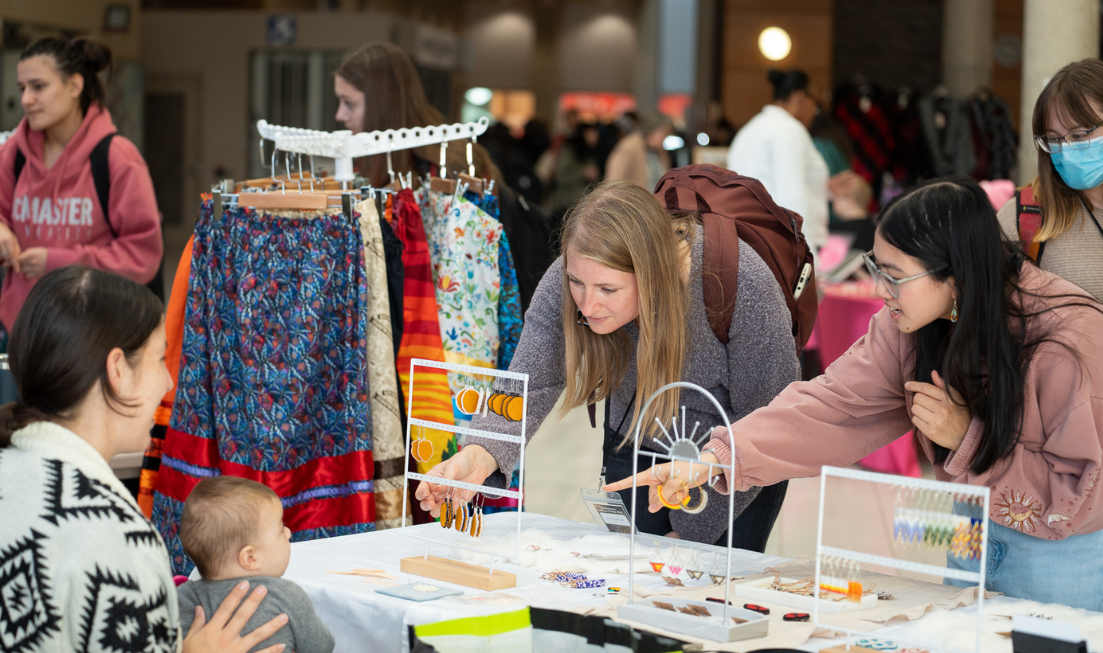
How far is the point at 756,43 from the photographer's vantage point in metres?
13.9

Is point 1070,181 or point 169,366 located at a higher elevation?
point 1070,181

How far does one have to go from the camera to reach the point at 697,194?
247cm

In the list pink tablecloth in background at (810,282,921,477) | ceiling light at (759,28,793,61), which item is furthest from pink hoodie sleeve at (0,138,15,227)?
ceiling light at (759,28,793,61)

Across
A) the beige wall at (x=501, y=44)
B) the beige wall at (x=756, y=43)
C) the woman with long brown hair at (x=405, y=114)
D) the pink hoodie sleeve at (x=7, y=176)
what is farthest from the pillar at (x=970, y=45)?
the pink hoodie sleeve at (x=7, y=176)

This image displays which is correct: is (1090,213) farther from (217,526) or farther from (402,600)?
(217,526)

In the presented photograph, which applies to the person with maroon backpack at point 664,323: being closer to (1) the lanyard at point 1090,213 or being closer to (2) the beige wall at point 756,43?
(1) the lanyard at point 1090,213

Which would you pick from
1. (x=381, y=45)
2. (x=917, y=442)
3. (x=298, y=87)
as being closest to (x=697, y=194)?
(x=917, y=442)

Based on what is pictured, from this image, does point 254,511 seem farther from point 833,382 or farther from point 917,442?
point 917,442

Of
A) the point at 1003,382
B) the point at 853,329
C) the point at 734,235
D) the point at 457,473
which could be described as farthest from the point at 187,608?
the point at 853,329

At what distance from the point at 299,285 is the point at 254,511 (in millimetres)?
1087

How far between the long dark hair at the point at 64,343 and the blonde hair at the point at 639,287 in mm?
933

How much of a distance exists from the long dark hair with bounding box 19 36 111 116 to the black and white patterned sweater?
7.80ft

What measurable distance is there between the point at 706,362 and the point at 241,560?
3.43 ft

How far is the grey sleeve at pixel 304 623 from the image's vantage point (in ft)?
5.81
